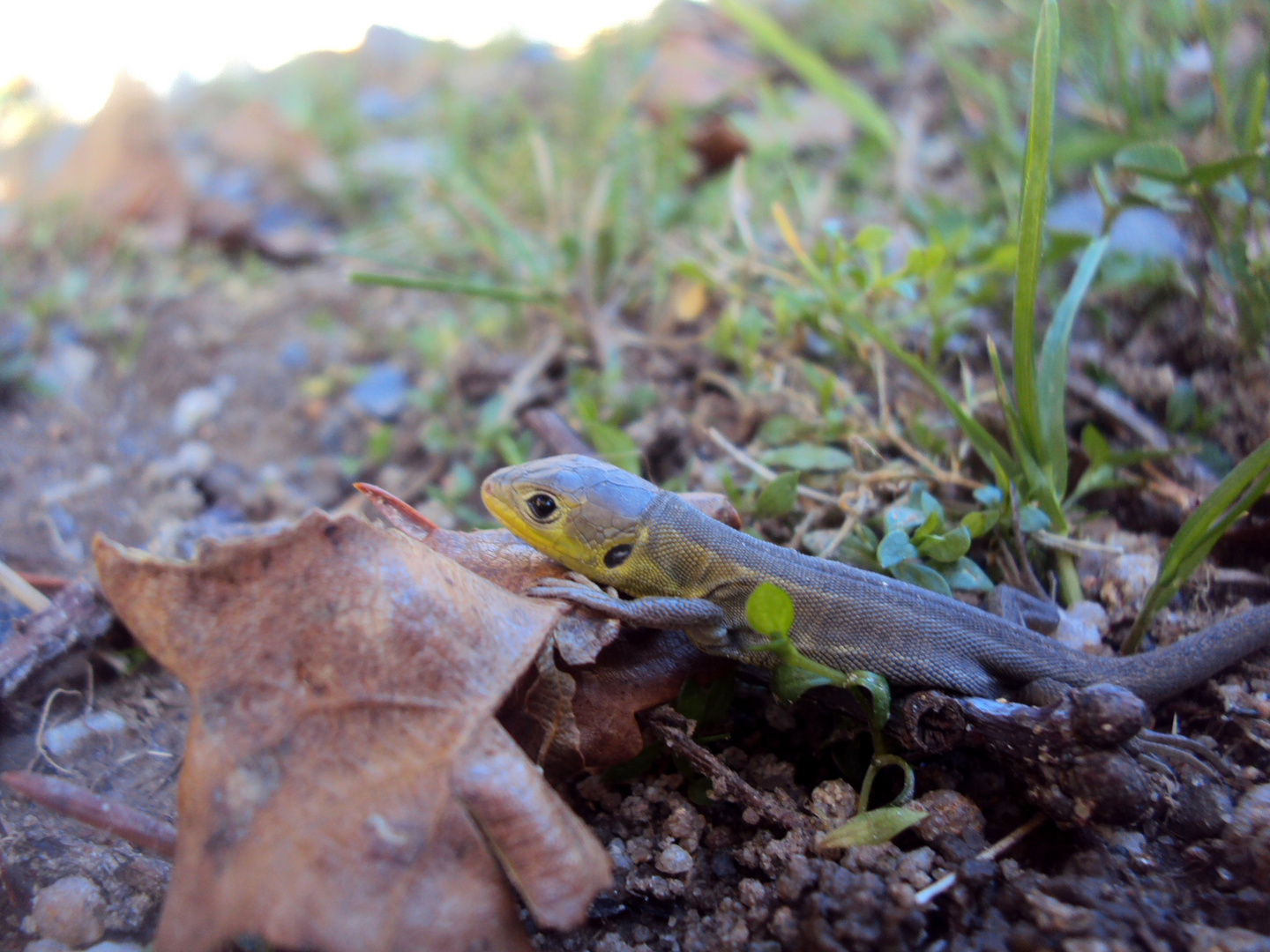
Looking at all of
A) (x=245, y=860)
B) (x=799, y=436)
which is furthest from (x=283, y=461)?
(x=245, y=860)

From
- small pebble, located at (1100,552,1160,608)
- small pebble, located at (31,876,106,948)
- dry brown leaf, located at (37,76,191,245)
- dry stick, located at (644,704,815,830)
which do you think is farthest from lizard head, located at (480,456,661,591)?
dry brown leaf, located at (37,76,191,245)

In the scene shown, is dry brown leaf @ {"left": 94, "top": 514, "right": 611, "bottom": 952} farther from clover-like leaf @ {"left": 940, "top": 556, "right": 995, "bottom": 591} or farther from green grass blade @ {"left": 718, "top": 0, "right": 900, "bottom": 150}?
green grass blade @ {"left": 718, "top": 0, "right": 900, "bottom": 150}

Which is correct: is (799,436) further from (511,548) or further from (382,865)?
(382,865)

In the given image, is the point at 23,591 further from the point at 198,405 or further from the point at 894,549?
the point at 894,549

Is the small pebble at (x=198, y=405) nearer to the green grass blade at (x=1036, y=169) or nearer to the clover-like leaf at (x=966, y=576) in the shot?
the clover-like leaf at (x=966, y=576)

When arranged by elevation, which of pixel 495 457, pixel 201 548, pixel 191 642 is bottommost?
pixel 495 457

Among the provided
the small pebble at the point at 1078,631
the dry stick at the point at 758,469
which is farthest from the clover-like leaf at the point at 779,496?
the small pebble at the point at 1078,631
